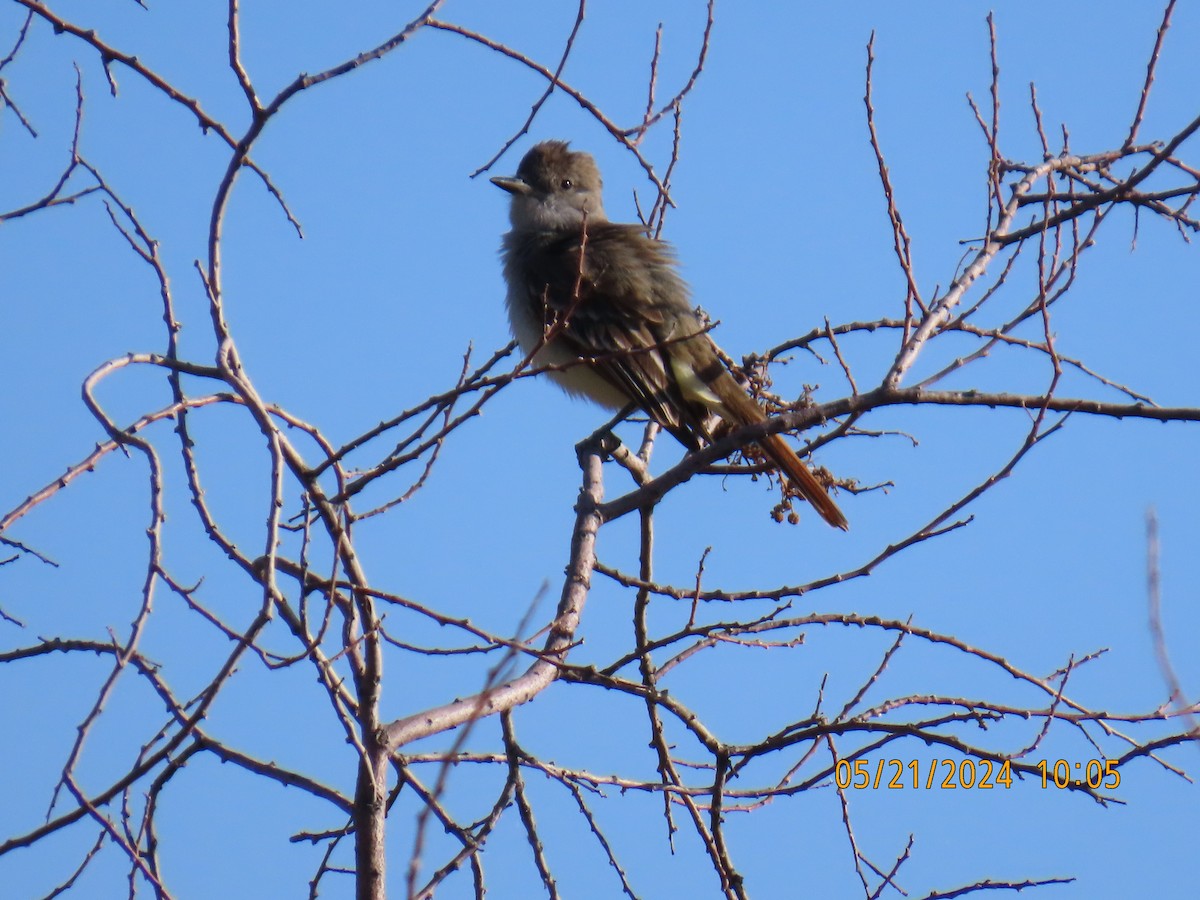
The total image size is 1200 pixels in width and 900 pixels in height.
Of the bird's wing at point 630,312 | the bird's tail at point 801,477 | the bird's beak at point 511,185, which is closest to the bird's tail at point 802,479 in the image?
the bird's tail at point 801,477

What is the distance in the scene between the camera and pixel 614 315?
6.74 m

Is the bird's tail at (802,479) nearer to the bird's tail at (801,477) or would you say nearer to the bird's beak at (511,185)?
the bird's tail at (801,477)

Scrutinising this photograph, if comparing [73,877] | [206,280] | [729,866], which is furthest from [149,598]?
[729,866]

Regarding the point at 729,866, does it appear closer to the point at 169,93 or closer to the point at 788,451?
the point at 788,451

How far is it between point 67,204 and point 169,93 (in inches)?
48.4

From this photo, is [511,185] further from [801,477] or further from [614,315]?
Answer: [801,477]

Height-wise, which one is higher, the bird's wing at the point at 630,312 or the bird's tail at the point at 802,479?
the bird's wing at the point at 630,312

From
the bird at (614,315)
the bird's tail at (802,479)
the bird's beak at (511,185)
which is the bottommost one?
the bird's tail at (802,479)

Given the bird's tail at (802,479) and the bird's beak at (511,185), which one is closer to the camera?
the bird's tail at (802,479)

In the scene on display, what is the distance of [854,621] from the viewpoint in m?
4.45

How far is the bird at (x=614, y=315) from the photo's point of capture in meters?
6.09

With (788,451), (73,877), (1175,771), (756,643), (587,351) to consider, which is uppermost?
(587,351)

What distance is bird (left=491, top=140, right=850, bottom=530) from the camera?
6.09 meters

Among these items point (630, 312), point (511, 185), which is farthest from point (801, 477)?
point (511, 185)
